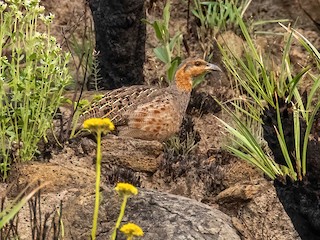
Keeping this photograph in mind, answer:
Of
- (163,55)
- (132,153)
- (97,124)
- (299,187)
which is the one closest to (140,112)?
(132,153)

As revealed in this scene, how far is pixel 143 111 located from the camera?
915cm

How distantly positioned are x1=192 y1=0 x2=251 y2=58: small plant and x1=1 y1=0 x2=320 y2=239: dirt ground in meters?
0.15

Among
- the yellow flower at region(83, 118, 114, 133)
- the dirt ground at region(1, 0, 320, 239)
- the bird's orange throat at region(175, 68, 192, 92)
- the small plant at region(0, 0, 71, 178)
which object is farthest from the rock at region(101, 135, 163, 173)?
the yellow flower at region(83, 118, 114, 133)

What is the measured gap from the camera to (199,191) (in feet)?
27.7

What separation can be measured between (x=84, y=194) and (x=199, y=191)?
6.65 ft

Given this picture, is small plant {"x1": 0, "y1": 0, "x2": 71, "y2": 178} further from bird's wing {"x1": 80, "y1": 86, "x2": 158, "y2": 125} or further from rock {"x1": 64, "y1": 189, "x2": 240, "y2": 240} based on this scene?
bird's wing {"x1": 80, "y1": 86, "x2": 158, "y2": 125}

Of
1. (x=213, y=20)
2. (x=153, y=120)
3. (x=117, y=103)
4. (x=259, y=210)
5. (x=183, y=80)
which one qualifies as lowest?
(x=259, y=210)

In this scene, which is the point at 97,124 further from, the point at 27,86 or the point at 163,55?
the point at 163,55

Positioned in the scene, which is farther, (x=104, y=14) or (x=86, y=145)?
(x=104, y=14)

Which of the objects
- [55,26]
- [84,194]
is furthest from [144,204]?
[55,26]

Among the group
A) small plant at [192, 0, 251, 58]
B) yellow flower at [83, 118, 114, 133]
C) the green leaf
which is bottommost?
the green leaf

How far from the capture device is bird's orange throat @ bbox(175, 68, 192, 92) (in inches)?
380

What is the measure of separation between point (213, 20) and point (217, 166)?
295cm

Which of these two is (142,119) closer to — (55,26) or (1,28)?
(1,28)
